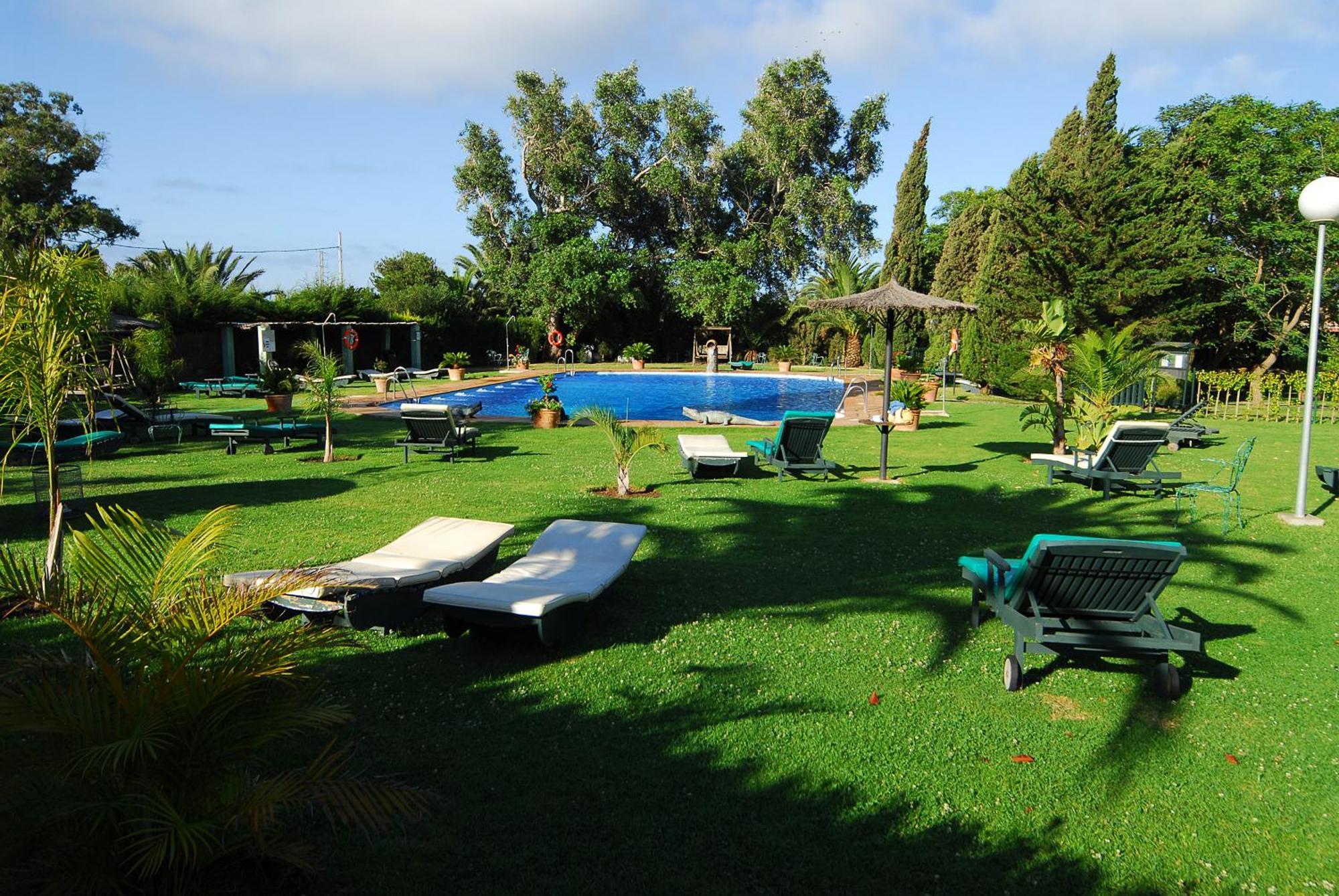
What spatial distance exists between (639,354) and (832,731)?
3503 centimetres

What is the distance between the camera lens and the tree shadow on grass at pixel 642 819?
2.97 m

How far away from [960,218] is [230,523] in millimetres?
34993

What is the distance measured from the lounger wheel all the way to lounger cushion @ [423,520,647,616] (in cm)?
314

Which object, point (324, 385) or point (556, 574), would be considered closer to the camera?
point (556, 574)

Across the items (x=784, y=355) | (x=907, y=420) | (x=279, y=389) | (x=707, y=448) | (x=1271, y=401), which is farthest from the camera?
(x=784, y=355)

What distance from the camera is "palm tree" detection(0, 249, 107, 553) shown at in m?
4.73

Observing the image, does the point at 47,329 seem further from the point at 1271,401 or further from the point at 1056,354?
the point at 1271,401

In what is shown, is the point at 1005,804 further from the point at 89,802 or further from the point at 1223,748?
the point at 89,802

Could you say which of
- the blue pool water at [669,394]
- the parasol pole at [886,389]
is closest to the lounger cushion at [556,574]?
the parasol pole at [886,389]

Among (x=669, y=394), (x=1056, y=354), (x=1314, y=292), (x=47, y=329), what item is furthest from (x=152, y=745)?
(x=669, y=394)

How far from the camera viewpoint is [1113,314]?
889 inches

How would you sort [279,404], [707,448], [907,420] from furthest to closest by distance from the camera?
[279,404], [907,420], [707,448]

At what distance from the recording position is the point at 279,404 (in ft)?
60.9

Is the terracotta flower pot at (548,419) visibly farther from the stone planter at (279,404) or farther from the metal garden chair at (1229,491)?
the metal garden chair at (1229,491)
